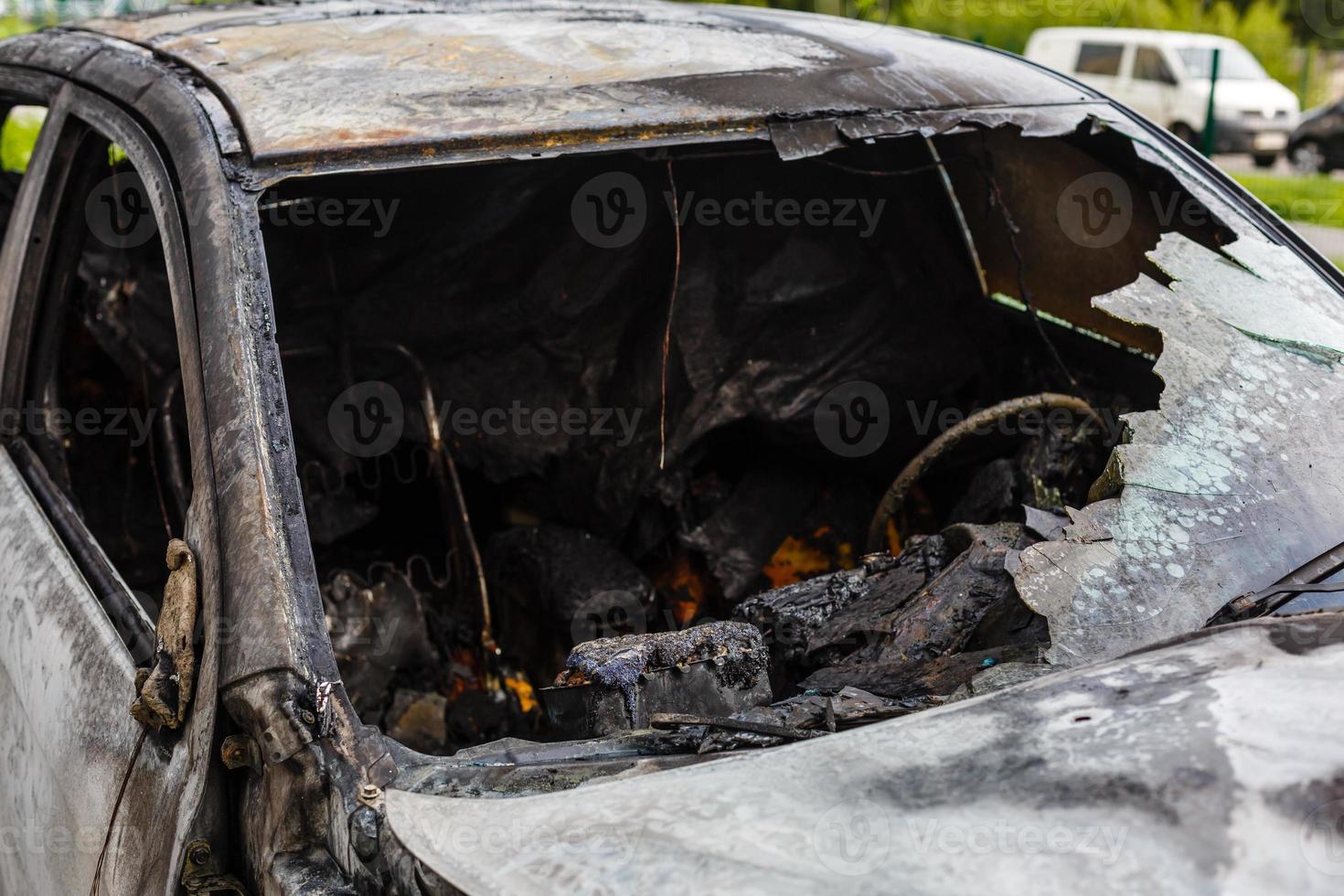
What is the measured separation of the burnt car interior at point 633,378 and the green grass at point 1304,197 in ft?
18.1

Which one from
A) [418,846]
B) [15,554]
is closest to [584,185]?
[15,554]

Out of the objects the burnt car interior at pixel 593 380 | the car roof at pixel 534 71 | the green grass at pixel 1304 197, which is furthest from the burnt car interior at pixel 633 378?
the green grass at pixel 1304 197

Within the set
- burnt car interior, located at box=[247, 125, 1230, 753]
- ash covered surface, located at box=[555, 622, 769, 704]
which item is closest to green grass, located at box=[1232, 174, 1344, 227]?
burnt car interior, located at box=[247, 125, 1230, 753]

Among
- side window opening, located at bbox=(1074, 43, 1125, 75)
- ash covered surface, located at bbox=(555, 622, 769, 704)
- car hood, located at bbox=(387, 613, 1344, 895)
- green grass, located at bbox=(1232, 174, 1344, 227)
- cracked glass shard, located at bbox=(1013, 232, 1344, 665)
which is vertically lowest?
car hood, located at bbox=(387, 613, 1344, 895)

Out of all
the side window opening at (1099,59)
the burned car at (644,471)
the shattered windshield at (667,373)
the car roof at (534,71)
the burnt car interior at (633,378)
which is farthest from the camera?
the side window opening at (1099,59)

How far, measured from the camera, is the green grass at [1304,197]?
8547 millimetres

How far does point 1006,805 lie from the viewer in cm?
119

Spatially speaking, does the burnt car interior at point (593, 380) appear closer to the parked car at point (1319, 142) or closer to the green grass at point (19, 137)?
the green grass at point (19, 137)

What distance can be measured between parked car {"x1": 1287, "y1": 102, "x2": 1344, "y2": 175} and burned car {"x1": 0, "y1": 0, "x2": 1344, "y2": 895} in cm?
1122

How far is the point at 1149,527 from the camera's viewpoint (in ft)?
5.71

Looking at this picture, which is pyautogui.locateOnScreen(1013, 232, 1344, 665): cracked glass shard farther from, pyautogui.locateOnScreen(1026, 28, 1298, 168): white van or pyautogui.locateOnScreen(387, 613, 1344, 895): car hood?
pyautogui.locateOnScreen(1026, 28, 1298, 168): white van

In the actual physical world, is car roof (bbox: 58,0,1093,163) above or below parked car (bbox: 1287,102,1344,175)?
below

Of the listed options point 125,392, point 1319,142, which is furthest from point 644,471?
point 1319,142

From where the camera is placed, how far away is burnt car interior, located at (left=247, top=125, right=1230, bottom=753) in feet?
9.27
